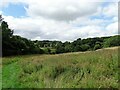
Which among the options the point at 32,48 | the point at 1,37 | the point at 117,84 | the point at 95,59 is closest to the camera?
the point at 117,84

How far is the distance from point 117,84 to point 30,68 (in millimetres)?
7678

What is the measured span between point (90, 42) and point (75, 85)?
47830 millimetres

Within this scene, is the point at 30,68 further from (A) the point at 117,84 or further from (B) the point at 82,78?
(A) the point at 117,84

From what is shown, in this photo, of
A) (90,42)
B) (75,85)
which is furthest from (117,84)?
(90,42)

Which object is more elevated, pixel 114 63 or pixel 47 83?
pixel 114 63

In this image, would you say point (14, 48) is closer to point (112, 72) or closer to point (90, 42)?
point (90, 42)

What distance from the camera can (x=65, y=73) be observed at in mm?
10781

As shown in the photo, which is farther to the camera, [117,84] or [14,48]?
[14,48]

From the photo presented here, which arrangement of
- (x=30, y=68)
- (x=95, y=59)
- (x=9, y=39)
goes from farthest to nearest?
(x=9, y=39) < (x=30, y=68) < (x=95, y=59)

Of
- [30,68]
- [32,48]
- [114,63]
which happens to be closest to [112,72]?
[114,63]

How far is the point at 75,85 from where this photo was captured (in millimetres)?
8727

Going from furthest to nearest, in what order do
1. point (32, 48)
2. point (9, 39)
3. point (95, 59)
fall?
point (32, 48) → point (9, 39) → point (95, 59)

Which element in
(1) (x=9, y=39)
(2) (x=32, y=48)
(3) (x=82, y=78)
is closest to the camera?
(3) (x=82, y=78)

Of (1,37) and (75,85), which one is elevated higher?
(1,37)
